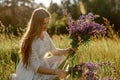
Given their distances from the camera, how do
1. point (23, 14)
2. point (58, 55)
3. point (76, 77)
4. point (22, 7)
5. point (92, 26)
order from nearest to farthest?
point (92, 26) < point (76, 77) < point (58, 55) < point (23, 14) < point (22, 7)

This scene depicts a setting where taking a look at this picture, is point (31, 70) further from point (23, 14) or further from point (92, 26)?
point (23, 14)

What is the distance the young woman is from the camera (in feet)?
15.4

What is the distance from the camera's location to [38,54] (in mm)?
4766

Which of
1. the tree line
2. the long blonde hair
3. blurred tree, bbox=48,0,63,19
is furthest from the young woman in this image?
blurred tree, bbox=48,0,63,19

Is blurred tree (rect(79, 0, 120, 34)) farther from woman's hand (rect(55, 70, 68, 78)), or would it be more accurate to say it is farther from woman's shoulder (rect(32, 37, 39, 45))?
woman's hand (rect(55, 70, 68, 78))

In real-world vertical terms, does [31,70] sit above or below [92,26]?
below

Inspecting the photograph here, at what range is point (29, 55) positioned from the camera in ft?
15.4

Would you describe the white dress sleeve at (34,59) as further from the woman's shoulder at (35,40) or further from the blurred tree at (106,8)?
the blurred tree at (106,8)

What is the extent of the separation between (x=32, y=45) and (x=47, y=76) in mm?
402

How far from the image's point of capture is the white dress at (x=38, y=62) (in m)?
4.69

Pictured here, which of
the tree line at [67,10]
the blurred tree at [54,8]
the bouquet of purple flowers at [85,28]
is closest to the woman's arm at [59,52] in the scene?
the bouquet of purple flowers at [85,28]

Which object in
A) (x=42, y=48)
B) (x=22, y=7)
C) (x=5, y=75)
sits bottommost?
(x=5, y=75)

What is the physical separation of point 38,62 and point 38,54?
124mm

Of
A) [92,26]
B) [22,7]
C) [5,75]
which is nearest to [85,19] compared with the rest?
[92,26]
